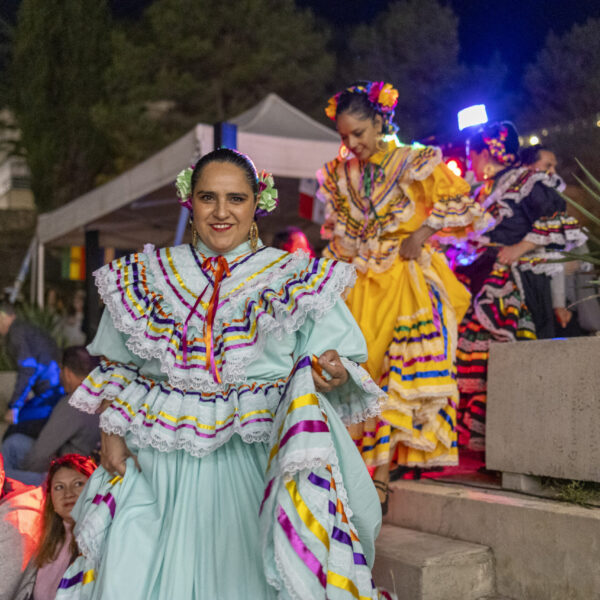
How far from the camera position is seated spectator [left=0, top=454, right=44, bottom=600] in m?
3.62

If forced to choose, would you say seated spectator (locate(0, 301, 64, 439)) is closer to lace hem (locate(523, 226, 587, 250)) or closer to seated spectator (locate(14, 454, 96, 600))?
seated spectator (locate(14, 454, 96, 600))

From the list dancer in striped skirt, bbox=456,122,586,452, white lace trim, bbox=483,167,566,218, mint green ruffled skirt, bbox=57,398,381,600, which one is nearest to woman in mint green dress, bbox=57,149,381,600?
mint green ruffled skirt, bbox=57,398,381,600

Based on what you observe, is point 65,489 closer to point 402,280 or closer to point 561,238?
point 402,280

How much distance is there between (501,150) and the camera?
504 centimetres

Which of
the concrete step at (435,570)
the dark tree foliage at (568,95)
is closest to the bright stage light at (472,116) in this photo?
the concrete step at (435,570)

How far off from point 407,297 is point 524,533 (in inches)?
53.2

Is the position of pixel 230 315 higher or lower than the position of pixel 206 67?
lower

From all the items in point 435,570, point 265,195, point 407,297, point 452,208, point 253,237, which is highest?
point 452,208

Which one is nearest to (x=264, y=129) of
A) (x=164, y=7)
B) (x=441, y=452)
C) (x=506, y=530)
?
(x=441, y=452)

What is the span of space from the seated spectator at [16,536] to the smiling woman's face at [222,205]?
1873mm

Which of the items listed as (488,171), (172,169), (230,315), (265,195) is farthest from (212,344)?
(172,169)

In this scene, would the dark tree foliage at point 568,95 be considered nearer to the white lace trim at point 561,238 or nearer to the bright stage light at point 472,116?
the bright stage light at point 472,116

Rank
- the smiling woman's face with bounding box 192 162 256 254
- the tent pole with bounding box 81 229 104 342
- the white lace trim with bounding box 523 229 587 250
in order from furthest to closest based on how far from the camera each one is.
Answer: the tent pole with bounding box 81 229 104 342 → the white lace trim with bounding box 523 229 587 250 → the smiling woman's face with bounding box 192 162 256 254

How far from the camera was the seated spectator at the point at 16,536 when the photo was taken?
3.62m
